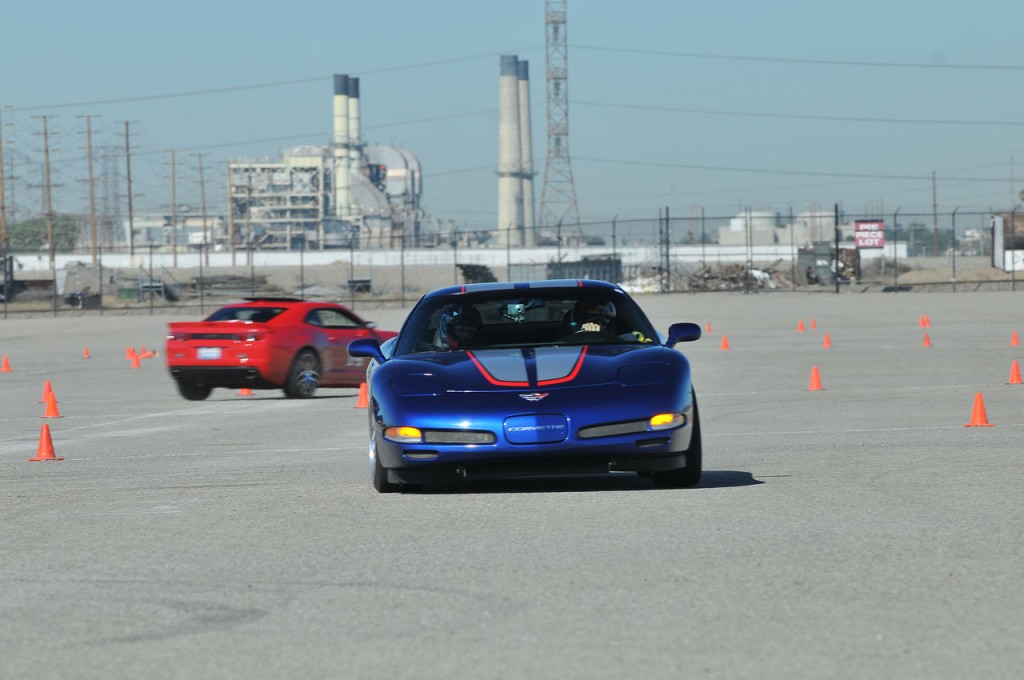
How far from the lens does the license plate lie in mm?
22016

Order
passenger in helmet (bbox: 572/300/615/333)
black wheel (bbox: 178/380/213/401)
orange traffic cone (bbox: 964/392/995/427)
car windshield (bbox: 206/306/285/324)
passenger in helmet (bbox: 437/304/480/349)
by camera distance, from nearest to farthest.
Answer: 1. passenger in helmet (bbox: 437/304/480/349)
2. passenger in helmet (bbox: 572/300/615/333)
3. orange traffic cone (bbox: 964/392/995/427)
4. car windshield (bbox: 206/306/285/324)
5. black wheel (bbox: 178/380/213/401)

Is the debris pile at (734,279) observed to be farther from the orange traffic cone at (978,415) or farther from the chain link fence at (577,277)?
the orange traffic cone at (978,415)

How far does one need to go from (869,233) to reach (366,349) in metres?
59.2

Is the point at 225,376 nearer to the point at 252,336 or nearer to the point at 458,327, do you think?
the point at 252,336

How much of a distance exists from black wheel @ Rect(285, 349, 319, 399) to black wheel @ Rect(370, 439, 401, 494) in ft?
38.9

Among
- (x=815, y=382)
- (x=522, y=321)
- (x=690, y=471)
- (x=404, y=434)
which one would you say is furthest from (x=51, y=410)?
(x=690, y=471)

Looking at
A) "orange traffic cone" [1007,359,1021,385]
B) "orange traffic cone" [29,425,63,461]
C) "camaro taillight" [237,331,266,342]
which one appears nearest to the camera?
"orange traffic cone" [29,425,63,461]

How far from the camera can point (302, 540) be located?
8.52 m

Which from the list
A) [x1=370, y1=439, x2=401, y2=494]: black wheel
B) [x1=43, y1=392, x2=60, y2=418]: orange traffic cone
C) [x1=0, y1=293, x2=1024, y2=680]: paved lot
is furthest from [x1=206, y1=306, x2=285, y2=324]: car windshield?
[x1=370, y1=439, x2=401, y2=494]: black wheel

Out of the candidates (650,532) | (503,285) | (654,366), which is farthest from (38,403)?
(650,532)

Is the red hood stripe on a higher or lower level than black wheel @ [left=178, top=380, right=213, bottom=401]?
higher

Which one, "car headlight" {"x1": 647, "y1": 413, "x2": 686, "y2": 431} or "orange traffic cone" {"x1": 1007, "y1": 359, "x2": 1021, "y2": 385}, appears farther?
"orange traffic cone" {"x1": 1007, "y1": 359, "x2": 1021, "y2": 385}

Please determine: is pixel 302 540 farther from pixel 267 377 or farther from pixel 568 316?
pixel 267 377

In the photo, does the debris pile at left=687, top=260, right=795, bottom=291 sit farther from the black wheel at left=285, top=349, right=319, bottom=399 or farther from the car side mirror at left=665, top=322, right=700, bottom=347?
the car side mirror at left=665, top=322, right=700, bottom=347
